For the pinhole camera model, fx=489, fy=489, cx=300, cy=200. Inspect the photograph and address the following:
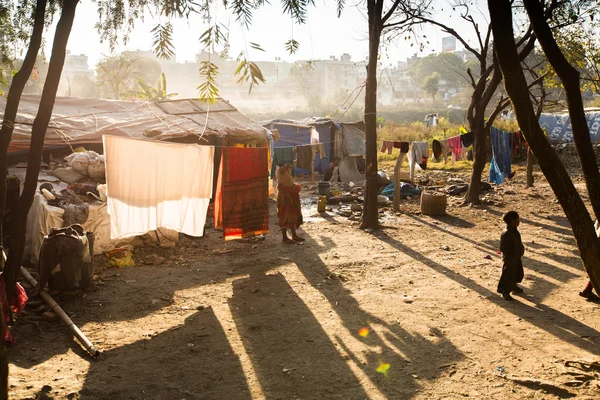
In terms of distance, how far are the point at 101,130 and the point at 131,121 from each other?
0.85 metres

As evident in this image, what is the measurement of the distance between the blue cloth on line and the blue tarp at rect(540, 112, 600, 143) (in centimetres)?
1088

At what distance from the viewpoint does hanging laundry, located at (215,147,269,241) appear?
7.86m

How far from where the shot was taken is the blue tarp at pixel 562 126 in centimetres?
2206

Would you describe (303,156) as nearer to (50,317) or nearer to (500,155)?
(500,155)

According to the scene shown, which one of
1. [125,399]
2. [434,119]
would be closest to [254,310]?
[125,399]

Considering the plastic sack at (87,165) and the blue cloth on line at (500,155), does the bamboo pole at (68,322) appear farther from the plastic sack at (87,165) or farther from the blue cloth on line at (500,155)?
the blue cloth on line at (500,155)

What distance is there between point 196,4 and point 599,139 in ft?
72.4

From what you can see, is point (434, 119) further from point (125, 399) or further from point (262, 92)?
point (262, 92)

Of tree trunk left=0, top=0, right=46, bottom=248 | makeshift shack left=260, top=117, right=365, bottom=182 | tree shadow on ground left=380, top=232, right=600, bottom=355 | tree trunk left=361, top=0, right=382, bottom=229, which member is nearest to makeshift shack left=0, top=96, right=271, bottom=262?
tree trunk left=361, top=0, right=382, bottom=229

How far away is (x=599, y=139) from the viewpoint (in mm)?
21297

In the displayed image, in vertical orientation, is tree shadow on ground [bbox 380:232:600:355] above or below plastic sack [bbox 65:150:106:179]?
below

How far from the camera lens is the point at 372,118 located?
9.89 m

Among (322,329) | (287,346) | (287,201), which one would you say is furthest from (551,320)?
(287,201)

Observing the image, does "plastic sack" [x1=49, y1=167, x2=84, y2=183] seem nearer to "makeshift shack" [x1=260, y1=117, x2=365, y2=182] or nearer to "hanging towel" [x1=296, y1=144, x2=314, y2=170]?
"hanging towel" [x1=296, y1=144, x2=314, y2=170]
